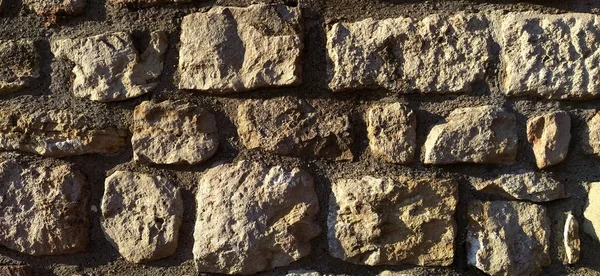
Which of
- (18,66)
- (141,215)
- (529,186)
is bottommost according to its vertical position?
(141,215)

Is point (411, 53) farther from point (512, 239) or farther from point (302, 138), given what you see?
point (512, 239)

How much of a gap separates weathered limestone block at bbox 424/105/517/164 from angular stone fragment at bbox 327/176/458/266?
6 centimetres

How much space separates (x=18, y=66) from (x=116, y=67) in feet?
0.75

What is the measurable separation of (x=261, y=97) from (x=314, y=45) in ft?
0.48

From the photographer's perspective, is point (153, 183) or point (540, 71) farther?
point (153, 183)

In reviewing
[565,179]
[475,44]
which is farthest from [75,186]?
[565,179]

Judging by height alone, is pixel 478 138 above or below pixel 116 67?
below

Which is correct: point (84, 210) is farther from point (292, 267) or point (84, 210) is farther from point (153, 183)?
point (292, 267)

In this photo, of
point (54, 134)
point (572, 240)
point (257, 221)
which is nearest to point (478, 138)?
point (572, 240)

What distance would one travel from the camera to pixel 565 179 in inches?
46.2

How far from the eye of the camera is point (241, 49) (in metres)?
1.23

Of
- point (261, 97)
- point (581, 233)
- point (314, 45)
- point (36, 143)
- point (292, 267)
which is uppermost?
point (314, 45)

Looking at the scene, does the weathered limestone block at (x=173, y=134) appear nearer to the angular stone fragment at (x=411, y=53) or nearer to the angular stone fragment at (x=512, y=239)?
the angular stone fragment at (x=411, y=53)

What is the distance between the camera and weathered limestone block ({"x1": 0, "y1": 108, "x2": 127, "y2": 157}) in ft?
4.22
